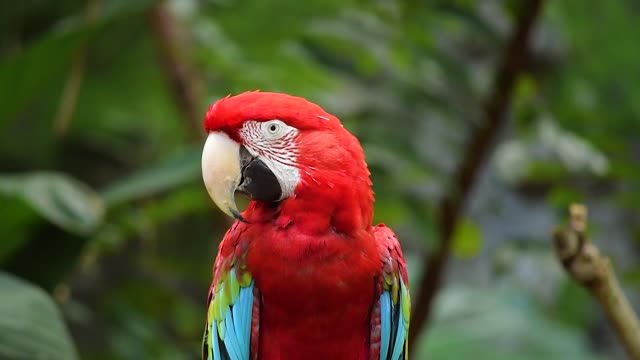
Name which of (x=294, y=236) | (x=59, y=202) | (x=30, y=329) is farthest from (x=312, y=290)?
(x=59, y=202)

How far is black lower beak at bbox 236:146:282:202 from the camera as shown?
0.58 metres

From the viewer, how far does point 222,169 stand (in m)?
0.58

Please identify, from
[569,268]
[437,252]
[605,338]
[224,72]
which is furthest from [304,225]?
[605,338]

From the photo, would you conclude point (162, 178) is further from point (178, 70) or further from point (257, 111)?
point (257, 111)

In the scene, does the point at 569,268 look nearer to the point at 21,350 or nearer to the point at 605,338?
the point at 21,350

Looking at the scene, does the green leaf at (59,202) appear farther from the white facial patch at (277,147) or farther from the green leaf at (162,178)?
the white facial patch at (277,147)

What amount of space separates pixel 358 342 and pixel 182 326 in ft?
4.51

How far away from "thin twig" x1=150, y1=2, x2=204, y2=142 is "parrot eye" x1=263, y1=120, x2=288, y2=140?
0.89 metres

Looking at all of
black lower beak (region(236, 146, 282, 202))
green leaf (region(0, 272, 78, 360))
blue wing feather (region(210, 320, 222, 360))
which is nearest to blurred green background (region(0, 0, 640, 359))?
green leaf (region(0, 272, 78, 360))

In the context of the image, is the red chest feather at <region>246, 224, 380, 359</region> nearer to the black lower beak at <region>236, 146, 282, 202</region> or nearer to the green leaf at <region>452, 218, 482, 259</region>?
the black lower beak at <region>236, 146, 282, 202</region>

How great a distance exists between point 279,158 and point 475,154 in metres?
0.62

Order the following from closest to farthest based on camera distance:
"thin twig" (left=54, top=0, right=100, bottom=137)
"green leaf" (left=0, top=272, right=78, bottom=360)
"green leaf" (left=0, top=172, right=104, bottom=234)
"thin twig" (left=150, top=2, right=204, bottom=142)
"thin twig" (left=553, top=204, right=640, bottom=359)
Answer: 1. "thin twig" (left=553, top=204, right=640, bottom=359)
2. "green leaf" (left=0, top=272, right=78, bottom=360)
3. "green leaf" (left=0, top=172, right=104, bottom=234)
4. "thin twig" (left=54, top=0, right=100, bottom=137)
5. "thin twig" (left=150, top=2, right=204, bottom=142)

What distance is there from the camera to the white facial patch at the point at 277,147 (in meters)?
0.58

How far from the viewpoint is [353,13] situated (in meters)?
1.48
